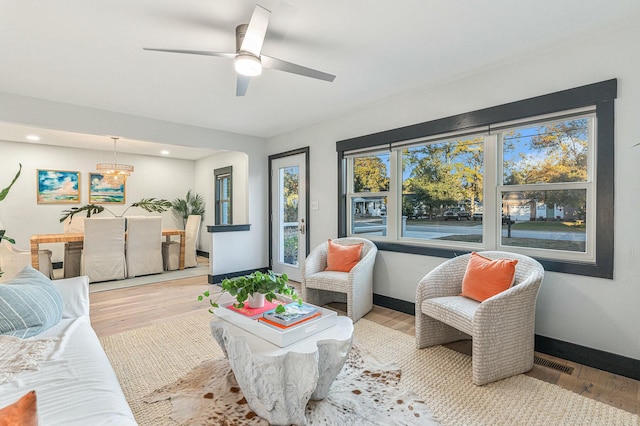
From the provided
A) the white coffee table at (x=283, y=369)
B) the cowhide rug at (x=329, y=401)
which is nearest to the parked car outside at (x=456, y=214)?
the cowhide rug at (x=329, y=401)

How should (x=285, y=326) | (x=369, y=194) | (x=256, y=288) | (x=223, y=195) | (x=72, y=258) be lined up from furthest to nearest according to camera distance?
1. (x=223, y=195)
2. (x=72, y=258)
3. (x=369, y=194)
4. (x=256, y=288)
5. (x=285, y=326)

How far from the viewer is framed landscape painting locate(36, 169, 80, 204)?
238 inches

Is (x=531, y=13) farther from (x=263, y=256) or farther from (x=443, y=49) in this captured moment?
(x=263, y=256)

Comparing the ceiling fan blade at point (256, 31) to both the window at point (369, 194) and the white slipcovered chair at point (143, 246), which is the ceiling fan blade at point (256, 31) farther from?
the white slipcovered chair at point (143, 246)

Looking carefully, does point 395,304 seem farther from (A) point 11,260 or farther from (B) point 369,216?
(A) point 11,260

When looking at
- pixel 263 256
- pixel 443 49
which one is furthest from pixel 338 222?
pixel 443 49

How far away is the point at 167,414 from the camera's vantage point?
70.4 inches

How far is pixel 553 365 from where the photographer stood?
234 cm

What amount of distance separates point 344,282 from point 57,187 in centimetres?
626

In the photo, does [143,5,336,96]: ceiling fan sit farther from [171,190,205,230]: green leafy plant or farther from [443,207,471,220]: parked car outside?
[171,190,205,230]: green leafy plant

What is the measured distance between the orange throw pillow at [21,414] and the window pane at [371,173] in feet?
11.2

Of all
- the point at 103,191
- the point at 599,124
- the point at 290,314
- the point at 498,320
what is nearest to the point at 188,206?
the point at 103,191

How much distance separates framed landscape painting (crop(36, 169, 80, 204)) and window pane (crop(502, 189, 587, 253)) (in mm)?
7473

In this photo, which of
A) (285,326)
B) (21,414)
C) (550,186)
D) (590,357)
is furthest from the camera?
(550,186)
